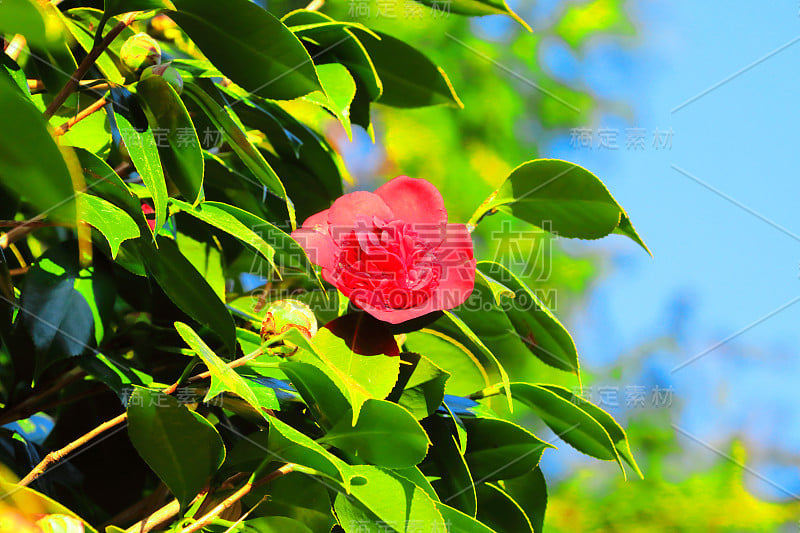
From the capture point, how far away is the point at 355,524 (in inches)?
17.5

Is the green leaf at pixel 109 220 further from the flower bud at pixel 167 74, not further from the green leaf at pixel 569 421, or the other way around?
the green leaf at pixel 569 421

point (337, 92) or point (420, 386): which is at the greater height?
point (337, 92)

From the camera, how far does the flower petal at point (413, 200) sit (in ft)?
1.80

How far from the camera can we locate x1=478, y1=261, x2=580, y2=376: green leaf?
614 millimetres

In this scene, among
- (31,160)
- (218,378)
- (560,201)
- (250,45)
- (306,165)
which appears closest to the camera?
(31,160)

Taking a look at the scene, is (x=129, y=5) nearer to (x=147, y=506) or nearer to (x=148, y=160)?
(x=148, y=160)

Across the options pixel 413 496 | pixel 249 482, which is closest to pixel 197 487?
pixel 249 482

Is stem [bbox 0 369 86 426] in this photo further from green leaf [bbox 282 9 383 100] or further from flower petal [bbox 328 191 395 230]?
green leaf [bbox 282 9 383 100]

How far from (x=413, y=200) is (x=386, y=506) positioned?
243 millimetres

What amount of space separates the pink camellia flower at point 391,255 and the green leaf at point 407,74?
18 cm

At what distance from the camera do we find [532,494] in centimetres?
64

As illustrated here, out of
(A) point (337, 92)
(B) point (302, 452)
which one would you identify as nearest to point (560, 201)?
(A) point (337, 92)

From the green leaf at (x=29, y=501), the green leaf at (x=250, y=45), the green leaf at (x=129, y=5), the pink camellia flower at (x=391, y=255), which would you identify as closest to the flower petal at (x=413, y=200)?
the pink camellia flower at (x=391, y=255)

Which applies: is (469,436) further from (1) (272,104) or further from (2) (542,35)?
(2) (542,35)
